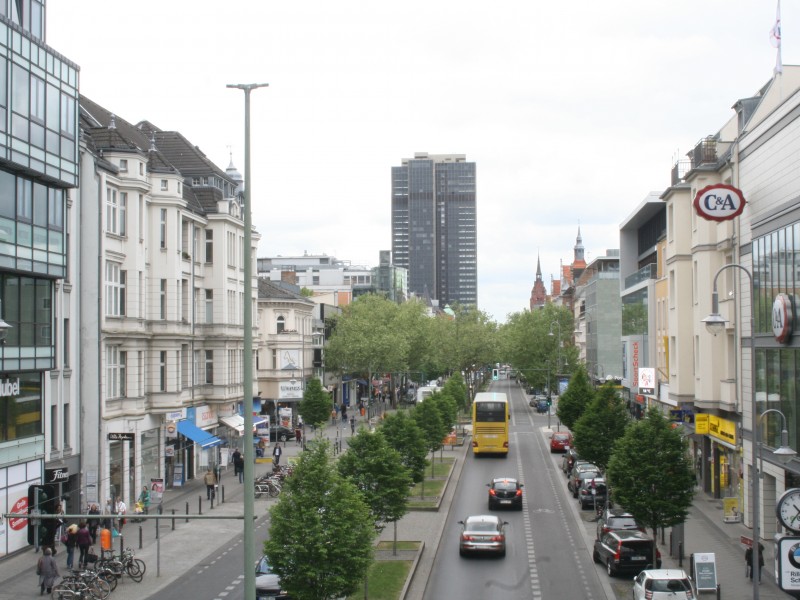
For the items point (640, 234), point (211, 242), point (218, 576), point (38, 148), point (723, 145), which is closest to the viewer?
point (218, 576)

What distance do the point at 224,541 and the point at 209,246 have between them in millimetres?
21989

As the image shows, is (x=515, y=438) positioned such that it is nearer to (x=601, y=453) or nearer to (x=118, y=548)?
(x=601, y=453)

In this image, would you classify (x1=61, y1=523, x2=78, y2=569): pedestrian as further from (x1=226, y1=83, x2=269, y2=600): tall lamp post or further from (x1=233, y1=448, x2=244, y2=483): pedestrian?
(x1=233, y1=448, x2=244, y2=483): pedestrian

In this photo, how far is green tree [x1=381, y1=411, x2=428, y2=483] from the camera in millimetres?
39750

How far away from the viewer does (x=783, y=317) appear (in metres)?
28.6

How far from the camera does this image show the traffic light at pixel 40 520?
107ft

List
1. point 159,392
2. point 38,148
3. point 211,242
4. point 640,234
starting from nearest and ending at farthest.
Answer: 1. point 38,148
2. point 159,392
3. point 211,242
4. point 640,234

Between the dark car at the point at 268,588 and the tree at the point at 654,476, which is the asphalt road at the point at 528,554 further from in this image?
the dark car at the point at 268,588

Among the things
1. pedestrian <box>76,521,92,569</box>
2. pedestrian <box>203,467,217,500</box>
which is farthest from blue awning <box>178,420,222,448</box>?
pedestrian <box>76,521,92,569</box>

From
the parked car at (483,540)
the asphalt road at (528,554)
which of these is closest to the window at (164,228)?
the asphalt road at (528,554)

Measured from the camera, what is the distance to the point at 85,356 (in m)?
37.8

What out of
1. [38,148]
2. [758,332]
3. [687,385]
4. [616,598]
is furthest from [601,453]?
[38,148]

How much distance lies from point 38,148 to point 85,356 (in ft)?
30.9

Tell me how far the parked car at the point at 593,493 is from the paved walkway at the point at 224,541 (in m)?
3.88
